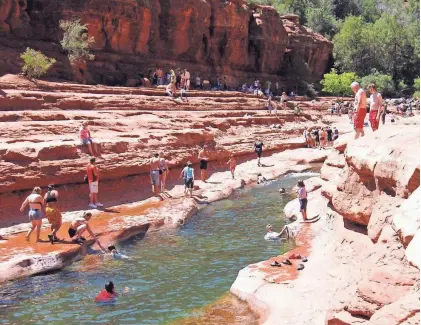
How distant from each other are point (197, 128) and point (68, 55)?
32.4 feet

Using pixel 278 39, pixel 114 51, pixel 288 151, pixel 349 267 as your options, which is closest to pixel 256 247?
pixel 349 267

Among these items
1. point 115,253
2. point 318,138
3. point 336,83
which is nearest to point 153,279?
point 115,253

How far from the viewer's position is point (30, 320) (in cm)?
963

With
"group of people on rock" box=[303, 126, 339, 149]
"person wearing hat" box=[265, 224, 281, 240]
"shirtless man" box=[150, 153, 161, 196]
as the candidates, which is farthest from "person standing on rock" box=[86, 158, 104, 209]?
"group of people on rock" box=[303, 126, 339, 149]

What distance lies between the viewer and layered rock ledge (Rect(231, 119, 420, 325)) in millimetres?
5906

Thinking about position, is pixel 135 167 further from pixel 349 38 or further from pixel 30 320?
pixel 349 38

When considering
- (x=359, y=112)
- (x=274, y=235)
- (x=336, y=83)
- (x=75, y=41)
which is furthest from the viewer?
(x=336, y=83)

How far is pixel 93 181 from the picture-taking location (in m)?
16.9

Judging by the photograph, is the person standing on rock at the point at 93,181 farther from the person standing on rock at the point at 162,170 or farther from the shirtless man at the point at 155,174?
the person standing on rock at the point at 162,170

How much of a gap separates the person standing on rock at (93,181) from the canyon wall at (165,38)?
43.2 feet

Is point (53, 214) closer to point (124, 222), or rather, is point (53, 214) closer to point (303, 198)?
point (124, 222)

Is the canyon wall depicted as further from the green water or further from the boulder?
the boulder

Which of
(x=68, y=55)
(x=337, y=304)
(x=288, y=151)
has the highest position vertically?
(x=68, y=55)

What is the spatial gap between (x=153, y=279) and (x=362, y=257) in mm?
5313
